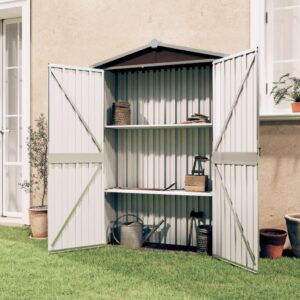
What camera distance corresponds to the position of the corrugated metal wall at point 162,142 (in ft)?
19.4

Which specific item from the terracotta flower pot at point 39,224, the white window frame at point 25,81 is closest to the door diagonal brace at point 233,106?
the terracotta flower pot at point 39,224

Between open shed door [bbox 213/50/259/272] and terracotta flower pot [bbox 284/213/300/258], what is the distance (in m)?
0.64

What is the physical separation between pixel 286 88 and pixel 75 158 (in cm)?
270

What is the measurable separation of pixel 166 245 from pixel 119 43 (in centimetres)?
283

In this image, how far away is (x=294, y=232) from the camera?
5129 mm

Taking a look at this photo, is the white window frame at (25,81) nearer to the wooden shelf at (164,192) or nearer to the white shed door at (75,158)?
the white shed door at (75,158)

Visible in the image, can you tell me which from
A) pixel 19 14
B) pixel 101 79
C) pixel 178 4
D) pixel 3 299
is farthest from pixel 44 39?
pixel 3 299

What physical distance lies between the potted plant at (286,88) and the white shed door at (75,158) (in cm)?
215

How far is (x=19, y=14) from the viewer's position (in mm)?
7500

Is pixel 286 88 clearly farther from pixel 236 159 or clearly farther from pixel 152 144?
pixel 152 144

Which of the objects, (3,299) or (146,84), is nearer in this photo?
(3,299)

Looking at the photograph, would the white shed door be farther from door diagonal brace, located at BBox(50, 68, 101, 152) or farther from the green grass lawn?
the green grass lawn

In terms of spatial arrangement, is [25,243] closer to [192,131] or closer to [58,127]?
[58,127]

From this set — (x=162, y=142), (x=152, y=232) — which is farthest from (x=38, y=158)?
(x=152, y=232)
